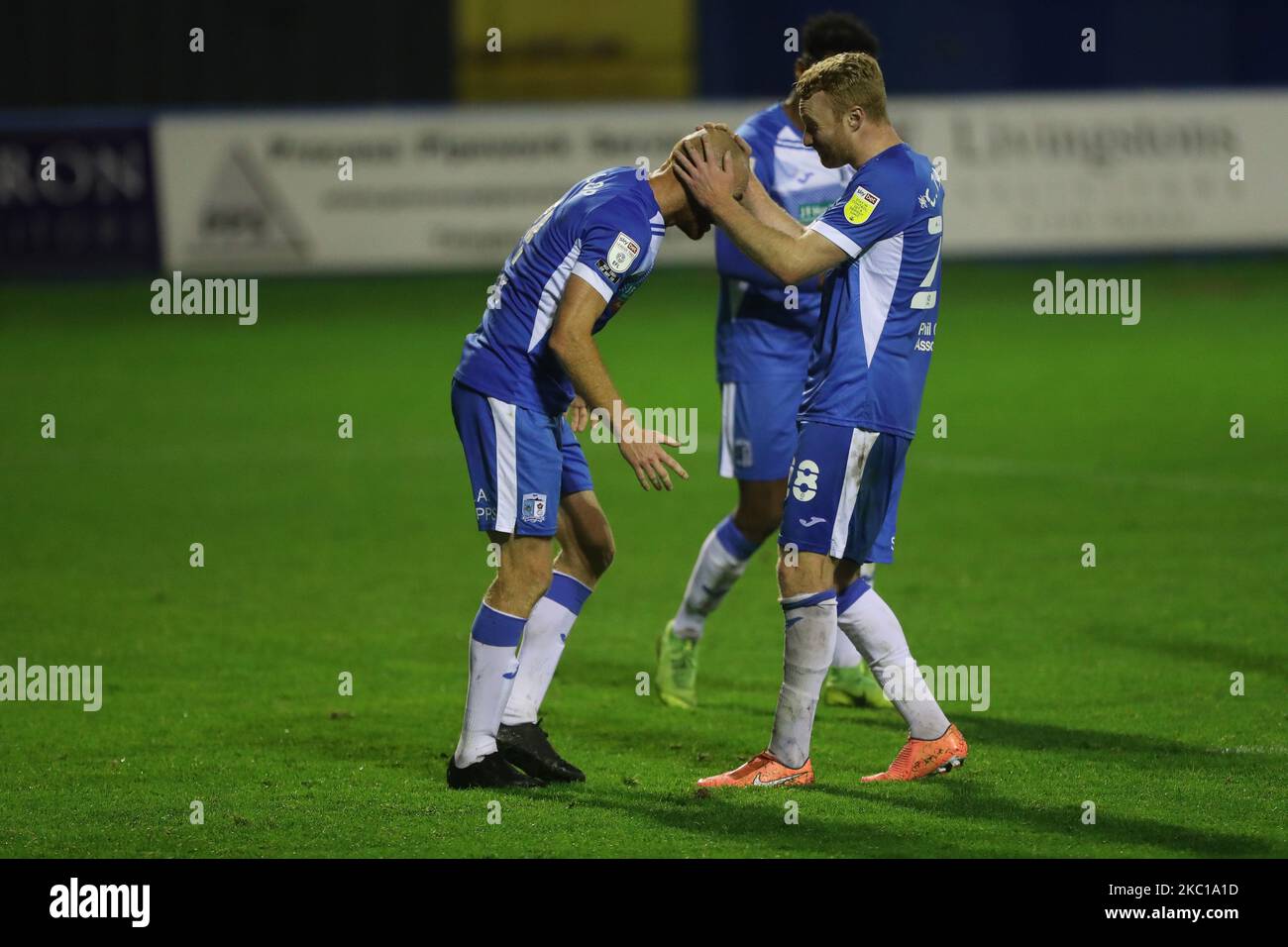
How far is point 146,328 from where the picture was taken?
1994 cm

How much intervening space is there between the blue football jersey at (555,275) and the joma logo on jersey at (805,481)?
0.75m

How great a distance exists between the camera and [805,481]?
560 cm

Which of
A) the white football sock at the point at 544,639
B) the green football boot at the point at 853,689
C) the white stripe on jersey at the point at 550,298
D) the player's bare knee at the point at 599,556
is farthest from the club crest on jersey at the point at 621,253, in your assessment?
the green football boot at the point at 853,689

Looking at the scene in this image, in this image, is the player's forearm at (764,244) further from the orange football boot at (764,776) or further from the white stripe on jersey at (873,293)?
the orange football boot at (764,776)

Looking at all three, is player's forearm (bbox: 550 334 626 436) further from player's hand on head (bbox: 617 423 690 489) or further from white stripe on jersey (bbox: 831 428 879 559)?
white stripe on jersey (bbox: 831 428 879 559)

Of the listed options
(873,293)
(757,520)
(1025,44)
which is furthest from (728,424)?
(1025,44)

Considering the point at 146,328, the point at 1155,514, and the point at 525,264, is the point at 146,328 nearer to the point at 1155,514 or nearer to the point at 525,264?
the point at 1155,514

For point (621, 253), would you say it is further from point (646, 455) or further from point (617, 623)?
point (617, 623)

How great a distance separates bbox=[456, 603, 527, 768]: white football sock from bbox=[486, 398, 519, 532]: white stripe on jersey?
0.30 meters

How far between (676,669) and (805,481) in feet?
5.41

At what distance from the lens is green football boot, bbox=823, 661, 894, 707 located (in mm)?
6980

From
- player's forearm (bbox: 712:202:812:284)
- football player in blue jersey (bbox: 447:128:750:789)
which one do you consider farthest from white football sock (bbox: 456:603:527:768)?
player's forearm (bbox: 712:202:812:284)

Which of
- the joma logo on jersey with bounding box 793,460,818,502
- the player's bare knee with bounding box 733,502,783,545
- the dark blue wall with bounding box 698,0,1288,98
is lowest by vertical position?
the player's bare knee with bounding box 733,502,783,545

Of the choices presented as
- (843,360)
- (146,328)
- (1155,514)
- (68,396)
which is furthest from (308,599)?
(146,328)
